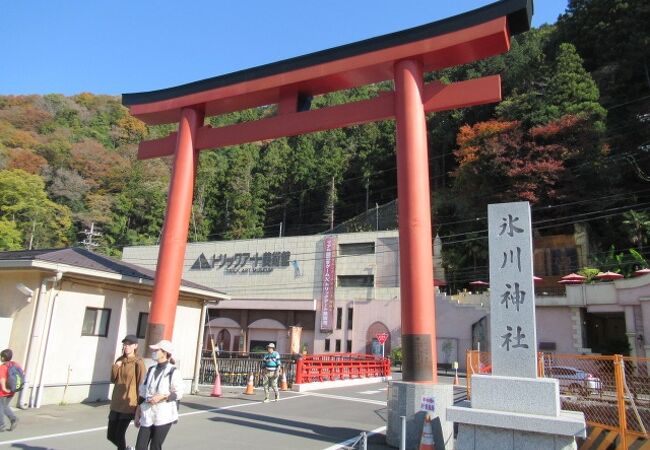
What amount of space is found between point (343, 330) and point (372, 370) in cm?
1339

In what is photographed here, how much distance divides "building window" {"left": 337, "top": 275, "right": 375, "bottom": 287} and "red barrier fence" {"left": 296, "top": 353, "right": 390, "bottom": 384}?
1236cm

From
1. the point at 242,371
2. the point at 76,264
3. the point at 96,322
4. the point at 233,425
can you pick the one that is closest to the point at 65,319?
the point at 96,322

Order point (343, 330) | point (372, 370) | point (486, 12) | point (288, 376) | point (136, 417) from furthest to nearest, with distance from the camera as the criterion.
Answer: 1. point (343, 330)
2. point (372, 370)
3. point (288, 376)
4. point (486, 12)
5. point (136, 417)

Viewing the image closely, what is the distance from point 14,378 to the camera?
28.6ft

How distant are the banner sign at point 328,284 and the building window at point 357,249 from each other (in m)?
0.74

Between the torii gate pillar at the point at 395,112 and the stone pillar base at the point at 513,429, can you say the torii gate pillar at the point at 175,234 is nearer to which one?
the torii gate pillar at the point at 395,112

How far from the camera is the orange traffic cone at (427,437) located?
7398 mm

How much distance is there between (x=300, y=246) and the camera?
38.8 meters

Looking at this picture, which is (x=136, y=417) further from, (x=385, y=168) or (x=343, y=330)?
(x=385, y=168)

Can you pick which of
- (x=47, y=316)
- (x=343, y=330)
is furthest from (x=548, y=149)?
(x=47, y=316)

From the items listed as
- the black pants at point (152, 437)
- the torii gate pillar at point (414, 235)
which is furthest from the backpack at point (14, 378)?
the torii gate pillar at point (414, 235)

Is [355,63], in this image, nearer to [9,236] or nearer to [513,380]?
[513,380]

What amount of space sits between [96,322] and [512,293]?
10.4m

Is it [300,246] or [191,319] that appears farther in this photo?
[300,246]
